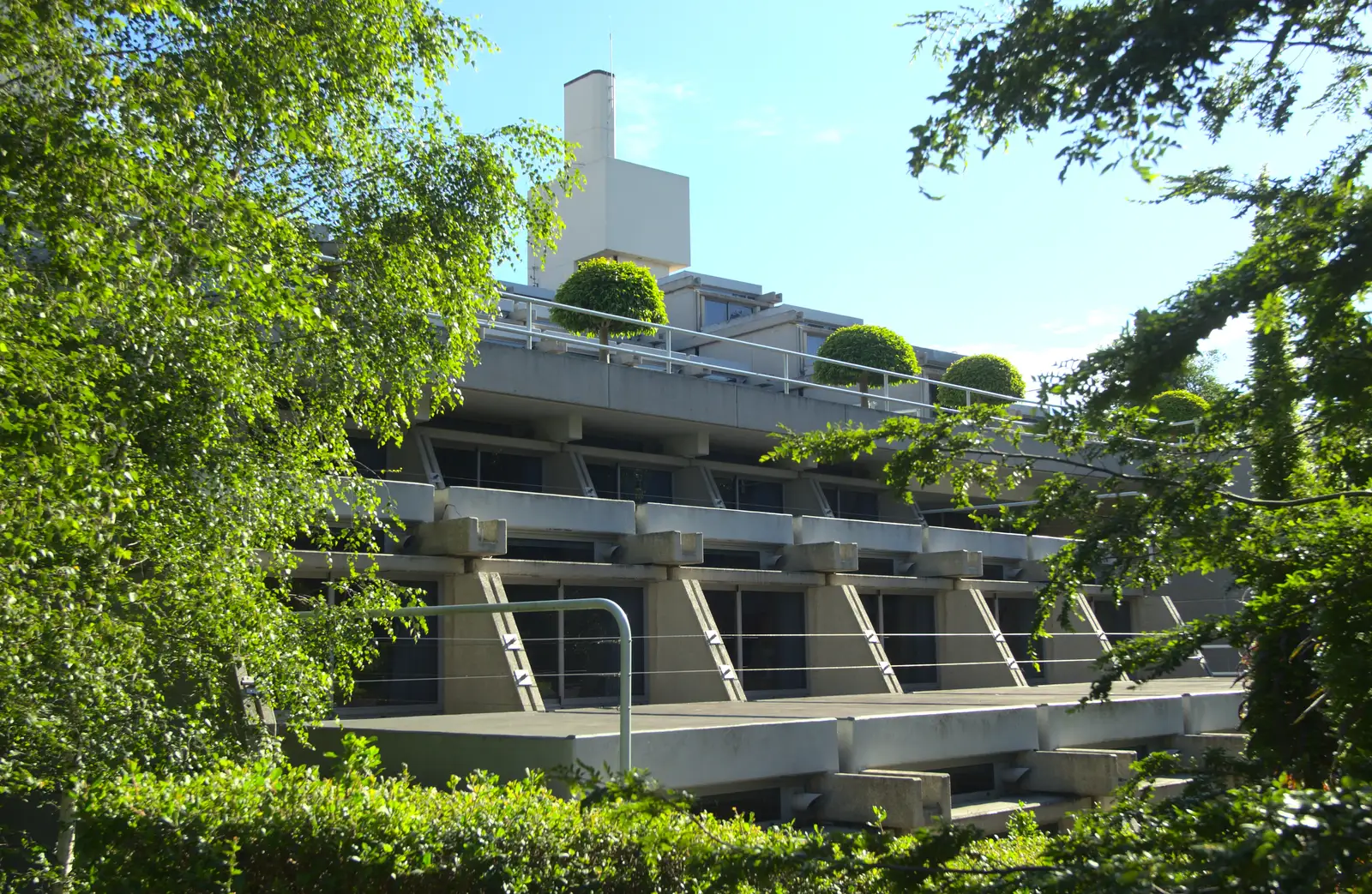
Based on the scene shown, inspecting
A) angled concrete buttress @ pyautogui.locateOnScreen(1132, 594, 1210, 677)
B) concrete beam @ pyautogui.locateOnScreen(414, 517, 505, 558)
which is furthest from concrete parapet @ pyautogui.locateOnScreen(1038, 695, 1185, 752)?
angled concrete buttress @ pyautogui.locateOnScreen(1132, 594, 1210, 677)

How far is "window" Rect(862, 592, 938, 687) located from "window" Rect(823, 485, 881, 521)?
2.89m

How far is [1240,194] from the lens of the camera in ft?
18.3

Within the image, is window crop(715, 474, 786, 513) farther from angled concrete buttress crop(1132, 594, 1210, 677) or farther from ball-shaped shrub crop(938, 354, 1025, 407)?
ball-shaped shrub crop(938, 354, 1025, 407)

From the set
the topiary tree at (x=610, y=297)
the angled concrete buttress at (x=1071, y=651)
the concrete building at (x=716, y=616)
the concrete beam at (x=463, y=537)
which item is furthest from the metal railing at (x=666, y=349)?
the angled concrete buttress at (x=1071, y=651)

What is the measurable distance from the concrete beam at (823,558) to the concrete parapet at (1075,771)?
5.42 meters

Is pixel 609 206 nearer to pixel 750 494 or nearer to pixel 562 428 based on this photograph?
pixel 750 494

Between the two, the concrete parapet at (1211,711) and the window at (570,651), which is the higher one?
the window at (570,651)

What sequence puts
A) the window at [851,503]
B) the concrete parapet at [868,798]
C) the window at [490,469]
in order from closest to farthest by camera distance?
the concrete parapet at [868,798]
the window at [490,469]
the window at [851,503]

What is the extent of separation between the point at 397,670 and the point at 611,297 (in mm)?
11528

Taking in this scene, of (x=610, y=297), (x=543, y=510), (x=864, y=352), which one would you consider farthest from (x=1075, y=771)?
(x=864, y=352)

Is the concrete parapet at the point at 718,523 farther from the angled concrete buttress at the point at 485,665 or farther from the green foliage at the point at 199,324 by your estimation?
the green foliage at the point at 199,324

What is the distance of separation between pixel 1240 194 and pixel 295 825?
230 inches

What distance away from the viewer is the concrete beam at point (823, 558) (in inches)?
802

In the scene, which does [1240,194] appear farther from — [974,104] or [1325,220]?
[974,104]
